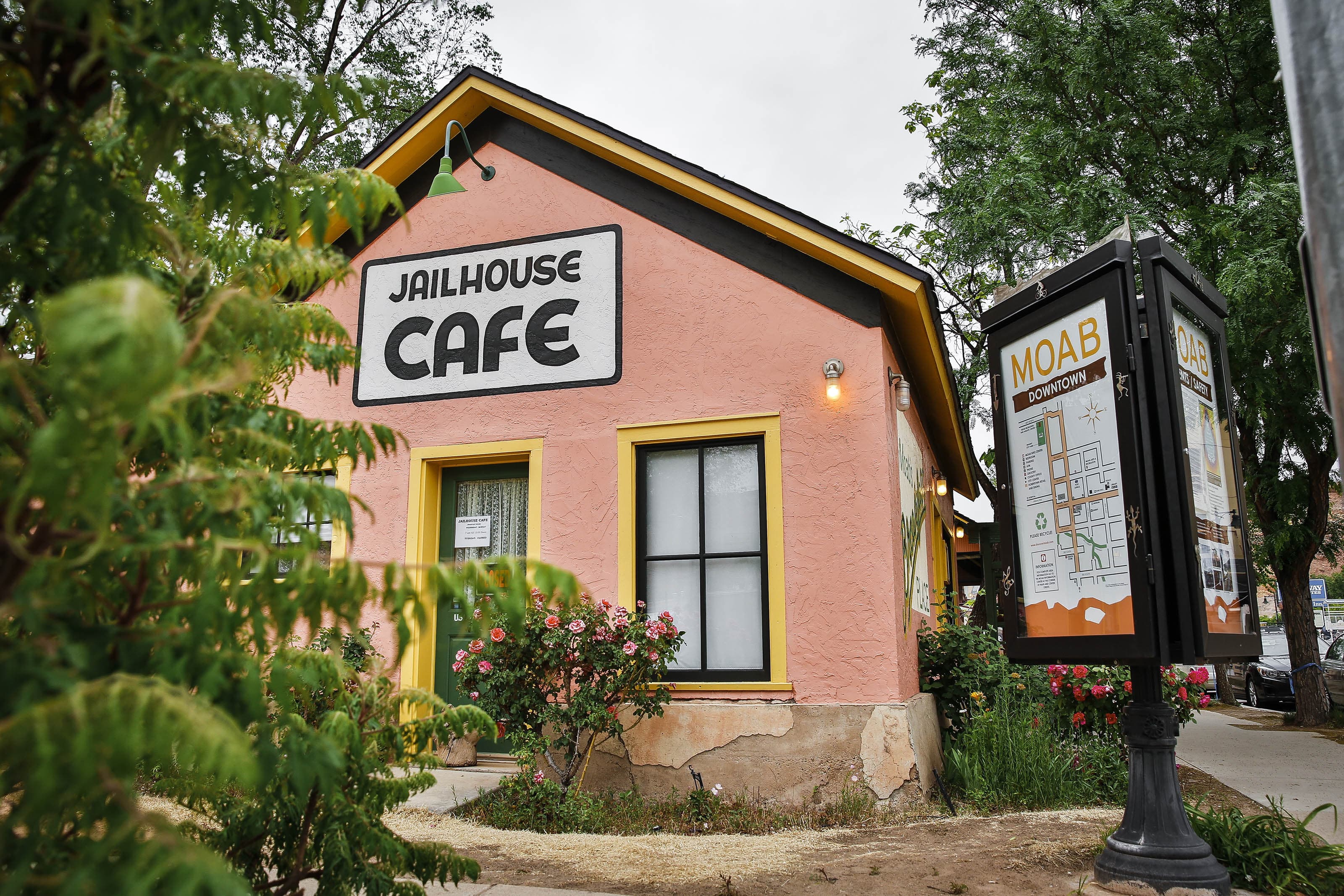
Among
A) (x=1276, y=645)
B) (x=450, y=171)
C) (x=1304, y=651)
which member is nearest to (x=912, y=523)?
(x=450, y=171)

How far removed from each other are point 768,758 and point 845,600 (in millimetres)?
1186

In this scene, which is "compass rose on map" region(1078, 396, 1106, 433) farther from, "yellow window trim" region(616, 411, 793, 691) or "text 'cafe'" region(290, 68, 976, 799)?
"yellow window trim" region(616, 411, 793, 691)

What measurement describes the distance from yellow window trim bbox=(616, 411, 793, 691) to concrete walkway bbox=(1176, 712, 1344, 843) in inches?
120

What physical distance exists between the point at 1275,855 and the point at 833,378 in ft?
12.3

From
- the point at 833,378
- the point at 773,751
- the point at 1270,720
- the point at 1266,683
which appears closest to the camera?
the point at 773,751

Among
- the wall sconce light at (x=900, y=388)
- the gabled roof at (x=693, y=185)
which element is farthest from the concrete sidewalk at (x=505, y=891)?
the gabled roof at (x=693, y=185)

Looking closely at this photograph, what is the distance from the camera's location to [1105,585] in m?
4.36

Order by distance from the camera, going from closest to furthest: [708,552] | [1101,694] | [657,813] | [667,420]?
[657,813] < [708,552] < [667,420] < [1101,694]

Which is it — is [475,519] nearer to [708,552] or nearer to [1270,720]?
[708,552]

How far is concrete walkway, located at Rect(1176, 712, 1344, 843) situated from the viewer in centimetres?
656

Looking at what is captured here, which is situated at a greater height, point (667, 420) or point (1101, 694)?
point (667, 420)

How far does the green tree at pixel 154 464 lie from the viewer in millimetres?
1252

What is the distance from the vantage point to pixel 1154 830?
A: 4.05m

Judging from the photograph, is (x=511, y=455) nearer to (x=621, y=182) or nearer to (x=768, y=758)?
(x=621, y=182)
